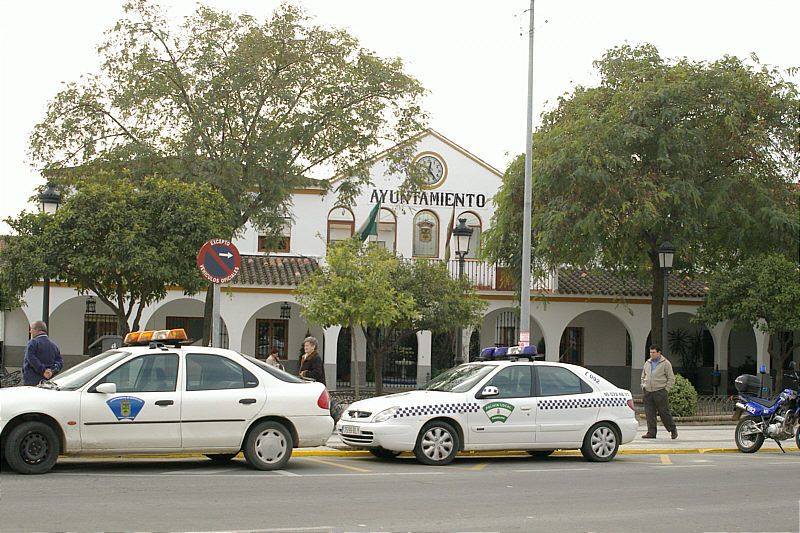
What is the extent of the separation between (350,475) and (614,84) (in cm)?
1709

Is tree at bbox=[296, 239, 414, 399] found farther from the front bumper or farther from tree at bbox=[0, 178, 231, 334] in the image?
the front bumper

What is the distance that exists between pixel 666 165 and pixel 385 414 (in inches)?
532

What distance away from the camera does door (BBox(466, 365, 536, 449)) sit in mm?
12109

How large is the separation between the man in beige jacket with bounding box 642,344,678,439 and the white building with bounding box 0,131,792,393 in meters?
13.2

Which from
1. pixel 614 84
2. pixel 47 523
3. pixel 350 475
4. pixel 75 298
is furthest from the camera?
pixel 75 298

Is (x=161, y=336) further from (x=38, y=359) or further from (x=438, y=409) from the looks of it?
(x=438, y=409)

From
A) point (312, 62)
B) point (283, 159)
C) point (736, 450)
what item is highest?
point (312, 62)

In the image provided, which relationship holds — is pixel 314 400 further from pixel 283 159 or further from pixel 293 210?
pixel 293 210

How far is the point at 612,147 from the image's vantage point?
22984 mm

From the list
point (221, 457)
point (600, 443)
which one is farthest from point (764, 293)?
point (221, 457)

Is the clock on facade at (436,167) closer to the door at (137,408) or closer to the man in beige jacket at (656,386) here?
the man in beige jacket at (656,386)

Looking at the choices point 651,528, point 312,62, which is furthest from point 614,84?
point 651,528

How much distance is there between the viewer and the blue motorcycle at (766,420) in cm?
1473

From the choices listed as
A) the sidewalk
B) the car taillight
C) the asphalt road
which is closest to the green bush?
the sidewalk
